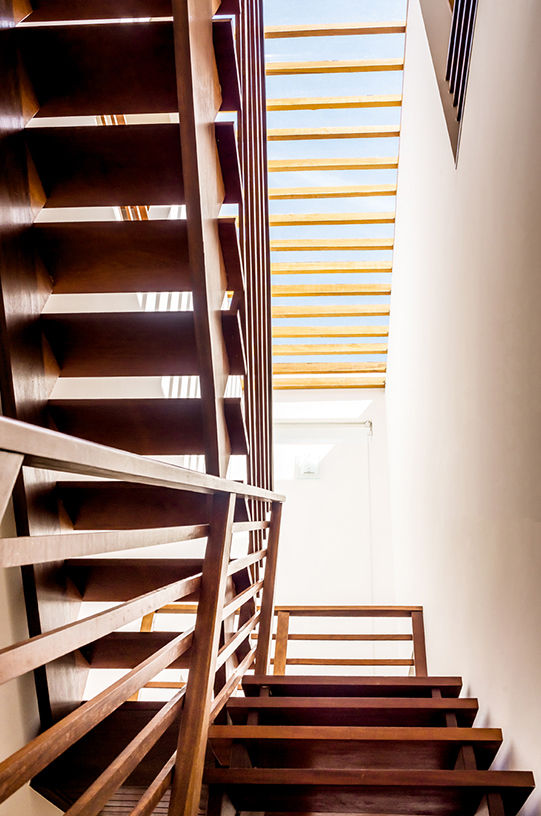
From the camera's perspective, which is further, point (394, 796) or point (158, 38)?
point (158, 38)

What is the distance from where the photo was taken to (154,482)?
1103 mm

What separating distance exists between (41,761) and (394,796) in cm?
102

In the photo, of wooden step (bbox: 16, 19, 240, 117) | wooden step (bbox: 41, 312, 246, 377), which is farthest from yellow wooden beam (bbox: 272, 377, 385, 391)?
wooden step (bbox: 16, 19, 240, 117)

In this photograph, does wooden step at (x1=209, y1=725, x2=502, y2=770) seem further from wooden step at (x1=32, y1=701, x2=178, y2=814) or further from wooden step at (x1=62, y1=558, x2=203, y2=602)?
wooden step at (x1=62, y1=558, x2=203, y2=602)

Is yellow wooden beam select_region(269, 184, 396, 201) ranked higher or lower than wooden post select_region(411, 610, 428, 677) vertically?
higher

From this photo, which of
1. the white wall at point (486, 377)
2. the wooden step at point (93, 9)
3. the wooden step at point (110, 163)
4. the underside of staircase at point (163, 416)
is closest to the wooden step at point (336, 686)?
the underside of staircase at point (163, 416)

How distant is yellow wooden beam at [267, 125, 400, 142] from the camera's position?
196 inches

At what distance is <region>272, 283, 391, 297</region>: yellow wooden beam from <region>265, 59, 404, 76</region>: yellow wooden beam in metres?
1.72

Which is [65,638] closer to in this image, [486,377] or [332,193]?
[486,377]

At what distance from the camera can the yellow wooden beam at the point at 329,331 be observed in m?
6.11

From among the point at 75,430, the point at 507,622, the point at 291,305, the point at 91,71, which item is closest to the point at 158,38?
A: the point at 91,71

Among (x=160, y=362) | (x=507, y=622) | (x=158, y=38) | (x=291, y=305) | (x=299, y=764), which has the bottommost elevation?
(x=299, y=764)

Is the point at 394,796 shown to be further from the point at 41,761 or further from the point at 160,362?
the point at 160,362

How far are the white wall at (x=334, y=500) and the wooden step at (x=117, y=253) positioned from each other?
4632 millimetres
